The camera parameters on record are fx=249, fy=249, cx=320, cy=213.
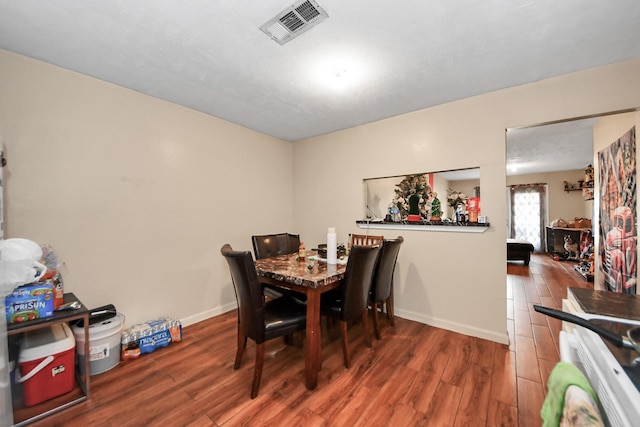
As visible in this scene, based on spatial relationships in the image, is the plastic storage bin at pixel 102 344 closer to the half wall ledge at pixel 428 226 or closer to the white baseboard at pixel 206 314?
the white baseboard at pixel 206 314

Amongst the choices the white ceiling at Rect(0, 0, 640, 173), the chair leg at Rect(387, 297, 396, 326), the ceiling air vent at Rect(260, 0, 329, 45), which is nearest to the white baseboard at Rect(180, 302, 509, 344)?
the chair leg at Rect(387, 297, 396, 326)

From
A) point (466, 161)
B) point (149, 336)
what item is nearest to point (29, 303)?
point (149, 336)

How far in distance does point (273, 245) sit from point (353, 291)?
131 centimetres

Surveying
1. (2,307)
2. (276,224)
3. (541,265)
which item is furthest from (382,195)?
(541,265)

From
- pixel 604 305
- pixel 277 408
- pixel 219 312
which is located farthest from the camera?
pixel 219 312

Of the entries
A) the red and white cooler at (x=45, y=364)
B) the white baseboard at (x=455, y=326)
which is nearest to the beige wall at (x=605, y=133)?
the white baseboard at (x=455, y=326)

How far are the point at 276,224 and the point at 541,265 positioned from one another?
5.96 metres

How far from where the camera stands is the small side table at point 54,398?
1.40m

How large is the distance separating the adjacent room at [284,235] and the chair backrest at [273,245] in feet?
0.14

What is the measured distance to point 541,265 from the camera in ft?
18.2

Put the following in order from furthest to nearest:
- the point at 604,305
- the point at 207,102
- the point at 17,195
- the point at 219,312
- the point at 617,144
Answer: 1. the point at 219,312
2. the point at 207,102
3. the point at 617,144
4. the point at 17,195
5. the point at 604,305

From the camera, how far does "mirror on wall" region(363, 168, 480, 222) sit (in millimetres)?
2709

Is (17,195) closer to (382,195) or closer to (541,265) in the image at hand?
→ (382,195)

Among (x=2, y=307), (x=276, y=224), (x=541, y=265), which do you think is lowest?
(x=541, y=265)
